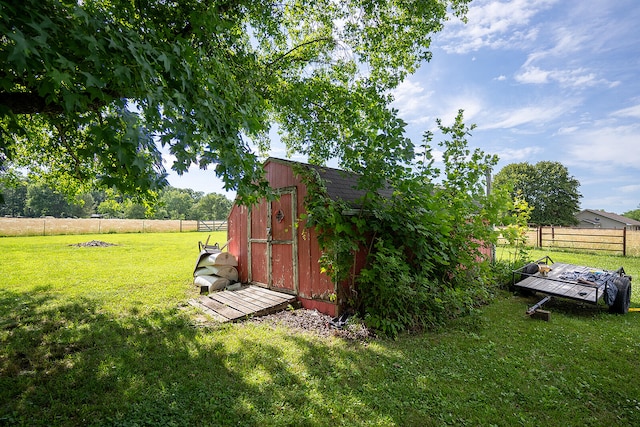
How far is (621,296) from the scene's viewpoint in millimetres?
5621

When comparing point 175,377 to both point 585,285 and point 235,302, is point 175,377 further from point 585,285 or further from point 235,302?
point 585,285

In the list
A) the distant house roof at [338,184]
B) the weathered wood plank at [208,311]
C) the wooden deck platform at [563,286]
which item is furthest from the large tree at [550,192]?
the weathered wood plank at [208,311]

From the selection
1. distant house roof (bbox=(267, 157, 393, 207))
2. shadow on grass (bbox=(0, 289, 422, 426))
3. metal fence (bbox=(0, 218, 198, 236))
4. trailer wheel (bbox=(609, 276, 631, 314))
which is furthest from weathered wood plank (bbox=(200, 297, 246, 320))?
metal fence (bbox=(0, 218, 198, 236))

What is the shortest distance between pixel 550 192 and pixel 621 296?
37900mm

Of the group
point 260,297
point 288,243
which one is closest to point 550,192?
point 288,243

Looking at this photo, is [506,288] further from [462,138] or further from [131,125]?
[131,125]

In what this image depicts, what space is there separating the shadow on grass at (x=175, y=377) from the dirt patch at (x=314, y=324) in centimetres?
36

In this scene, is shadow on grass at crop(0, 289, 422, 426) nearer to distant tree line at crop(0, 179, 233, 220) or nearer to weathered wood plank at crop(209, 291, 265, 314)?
weathered wood plank at crop(209, 291, 265, 314)

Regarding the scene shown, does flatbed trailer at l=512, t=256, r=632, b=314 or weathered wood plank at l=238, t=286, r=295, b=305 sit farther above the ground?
flatbed trailer at l=512, t=256, r=632, b=314

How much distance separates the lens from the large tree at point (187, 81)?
228cm

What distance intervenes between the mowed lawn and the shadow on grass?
14mm

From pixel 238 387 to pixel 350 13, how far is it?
8949mm

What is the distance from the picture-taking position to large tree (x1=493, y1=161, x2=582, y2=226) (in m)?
34.2

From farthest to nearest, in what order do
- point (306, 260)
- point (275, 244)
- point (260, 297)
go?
1. point (275, 244)
2. point (260, 297)
3. point (306, 260)
